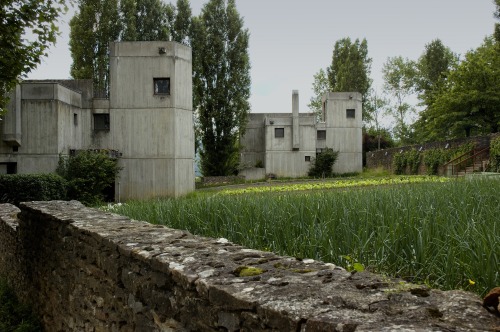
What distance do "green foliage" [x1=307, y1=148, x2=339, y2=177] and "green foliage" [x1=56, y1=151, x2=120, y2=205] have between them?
68.5ft

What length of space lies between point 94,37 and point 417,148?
1004 inches

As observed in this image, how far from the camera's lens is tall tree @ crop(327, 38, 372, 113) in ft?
168

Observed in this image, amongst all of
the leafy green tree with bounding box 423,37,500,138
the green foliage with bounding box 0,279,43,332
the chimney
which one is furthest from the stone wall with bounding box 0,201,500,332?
the leafy green tree with bounding box 423,37,500,138

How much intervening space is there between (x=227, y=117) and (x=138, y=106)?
1226cm

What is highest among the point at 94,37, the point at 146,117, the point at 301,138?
the point at 94,37

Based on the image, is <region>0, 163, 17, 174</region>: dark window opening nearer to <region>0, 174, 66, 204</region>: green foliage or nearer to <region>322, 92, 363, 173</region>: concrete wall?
<region>0, 174, 66, 204</region>: green foliage

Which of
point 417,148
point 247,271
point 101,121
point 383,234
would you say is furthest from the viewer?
point 417,148

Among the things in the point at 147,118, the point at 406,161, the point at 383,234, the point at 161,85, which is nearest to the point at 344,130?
the point at 406,161

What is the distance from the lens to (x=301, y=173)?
42031mm

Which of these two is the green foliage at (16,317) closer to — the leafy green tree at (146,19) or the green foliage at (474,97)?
the leafy green tree at (146,19)

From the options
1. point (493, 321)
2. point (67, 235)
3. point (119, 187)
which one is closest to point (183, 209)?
point (67, 235)

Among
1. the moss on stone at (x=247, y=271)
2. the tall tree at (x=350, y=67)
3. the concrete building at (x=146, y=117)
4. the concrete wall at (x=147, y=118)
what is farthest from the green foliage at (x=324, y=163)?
the moss on stone at (x=247, y=271)

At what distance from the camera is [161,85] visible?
2509 centimetres

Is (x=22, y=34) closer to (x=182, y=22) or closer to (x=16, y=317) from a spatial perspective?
(x=16, y=317)
